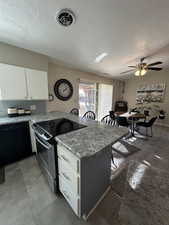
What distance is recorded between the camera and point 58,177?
125 cm

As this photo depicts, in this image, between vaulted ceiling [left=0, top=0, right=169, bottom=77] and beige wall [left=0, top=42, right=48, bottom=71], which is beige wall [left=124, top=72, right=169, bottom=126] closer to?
vaulted ceiling [left=0, top=0, right=169, bottom=77]

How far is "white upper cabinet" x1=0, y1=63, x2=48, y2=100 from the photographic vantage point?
6.03 feet

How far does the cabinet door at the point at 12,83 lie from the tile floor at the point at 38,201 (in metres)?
1.42

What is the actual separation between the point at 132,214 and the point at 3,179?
199cm

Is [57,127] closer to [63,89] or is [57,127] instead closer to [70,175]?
[70,175]

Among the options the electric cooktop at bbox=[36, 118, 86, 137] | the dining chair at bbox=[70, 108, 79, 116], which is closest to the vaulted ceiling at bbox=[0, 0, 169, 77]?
the electric cooktop at bbox=[36, 118, 86, 137]

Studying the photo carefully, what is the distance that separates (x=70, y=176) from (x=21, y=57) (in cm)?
256

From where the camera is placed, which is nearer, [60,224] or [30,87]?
[60,224]

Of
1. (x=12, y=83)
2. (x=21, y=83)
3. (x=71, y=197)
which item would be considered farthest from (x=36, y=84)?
(x=71, y=197)

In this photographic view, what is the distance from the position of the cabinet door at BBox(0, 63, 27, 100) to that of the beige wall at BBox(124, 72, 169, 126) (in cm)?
562

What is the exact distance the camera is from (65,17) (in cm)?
134

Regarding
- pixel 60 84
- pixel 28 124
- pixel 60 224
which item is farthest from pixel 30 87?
pixel 60 224

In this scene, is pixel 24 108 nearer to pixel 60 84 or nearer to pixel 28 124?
pixel 28 124

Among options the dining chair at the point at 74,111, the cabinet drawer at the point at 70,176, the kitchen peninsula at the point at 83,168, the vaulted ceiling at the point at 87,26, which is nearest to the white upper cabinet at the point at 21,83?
the vaulted ceiling at the point at 87,26
